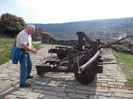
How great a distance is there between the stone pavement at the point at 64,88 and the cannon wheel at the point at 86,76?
151 mm

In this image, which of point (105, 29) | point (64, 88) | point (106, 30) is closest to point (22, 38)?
point (64, 88)

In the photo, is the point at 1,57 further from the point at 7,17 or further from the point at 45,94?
the point at 7,17

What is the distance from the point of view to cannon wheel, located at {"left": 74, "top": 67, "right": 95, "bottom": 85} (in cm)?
463

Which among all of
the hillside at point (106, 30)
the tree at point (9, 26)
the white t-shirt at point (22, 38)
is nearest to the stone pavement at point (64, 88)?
the white t-shirt at point (22, 38)

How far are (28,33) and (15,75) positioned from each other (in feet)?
6.48

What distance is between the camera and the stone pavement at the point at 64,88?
4.18 meters

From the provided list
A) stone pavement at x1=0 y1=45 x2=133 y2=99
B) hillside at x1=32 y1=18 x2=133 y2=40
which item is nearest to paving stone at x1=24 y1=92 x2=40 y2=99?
stone pavement at x1=0 y1=45 x2=133 y2=99

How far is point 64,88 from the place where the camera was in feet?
15.2

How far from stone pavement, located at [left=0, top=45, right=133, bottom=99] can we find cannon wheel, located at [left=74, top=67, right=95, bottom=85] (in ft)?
0.49

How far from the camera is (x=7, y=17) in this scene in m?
15.7

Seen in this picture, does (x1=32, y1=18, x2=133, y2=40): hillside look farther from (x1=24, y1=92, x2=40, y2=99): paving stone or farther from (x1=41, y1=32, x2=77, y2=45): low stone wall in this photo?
(x1=24, y1=92, x2=40, y2=99): paving stone

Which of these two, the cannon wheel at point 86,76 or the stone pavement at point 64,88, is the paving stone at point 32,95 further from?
the cannon wheel at point 86,76

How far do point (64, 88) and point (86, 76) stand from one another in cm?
74

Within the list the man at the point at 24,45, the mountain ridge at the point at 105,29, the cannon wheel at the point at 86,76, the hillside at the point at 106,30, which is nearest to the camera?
the man at the point at 24,45
